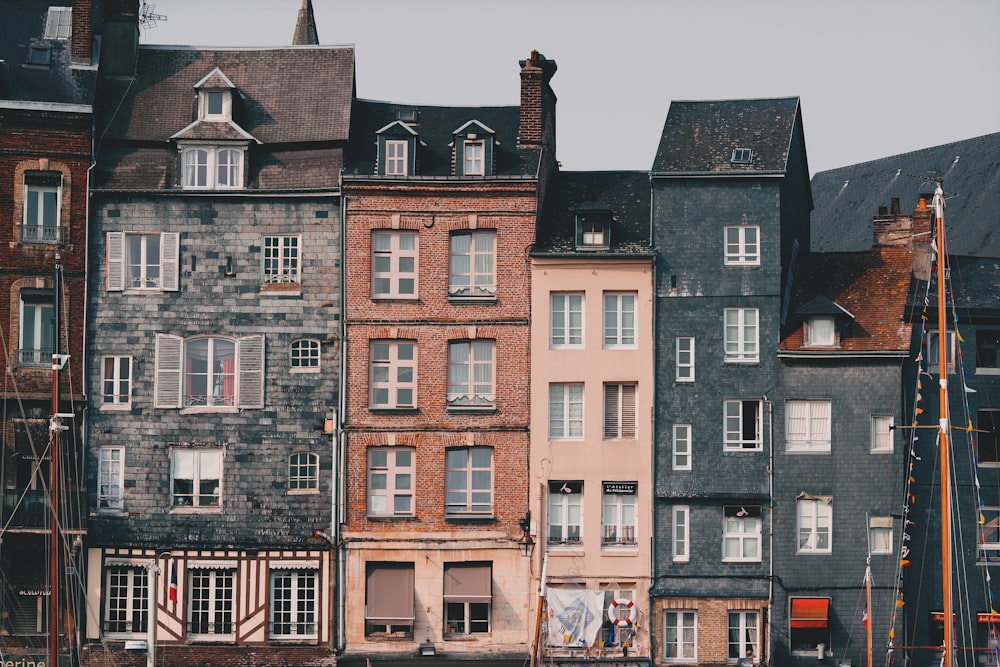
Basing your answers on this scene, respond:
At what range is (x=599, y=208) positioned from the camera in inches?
1818

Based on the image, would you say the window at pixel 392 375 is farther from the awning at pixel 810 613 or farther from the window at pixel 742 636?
the awning at pixel 810 613

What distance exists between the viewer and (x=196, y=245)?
46.1 m

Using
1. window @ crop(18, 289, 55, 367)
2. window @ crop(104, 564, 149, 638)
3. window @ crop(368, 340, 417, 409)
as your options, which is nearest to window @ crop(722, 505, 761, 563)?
window @ crop(368, 340, 417, 409)

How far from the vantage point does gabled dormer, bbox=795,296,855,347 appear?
148 feet

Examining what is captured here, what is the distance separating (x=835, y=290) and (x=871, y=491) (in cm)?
545

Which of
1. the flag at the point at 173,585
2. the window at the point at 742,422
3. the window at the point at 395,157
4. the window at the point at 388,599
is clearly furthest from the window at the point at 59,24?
the window at the point at 742,422

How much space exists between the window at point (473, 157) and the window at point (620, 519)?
8.88 meters

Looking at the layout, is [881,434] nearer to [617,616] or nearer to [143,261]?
[617,616]

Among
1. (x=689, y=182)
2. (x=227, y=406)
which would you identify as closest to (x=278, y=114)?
(x=227, y=406)

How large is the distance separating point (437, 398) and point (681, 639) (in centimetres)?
873

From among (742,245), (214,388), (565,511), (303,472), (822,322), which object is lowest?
(565,511)

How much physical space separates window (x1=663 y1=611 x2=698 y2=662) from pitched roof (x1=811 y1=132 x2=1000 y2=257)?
17988 mm

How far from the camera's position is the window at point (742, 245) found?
150 feet

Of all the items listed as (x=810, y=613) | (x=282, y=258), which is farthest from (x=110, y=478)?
(x=810, y=613)
